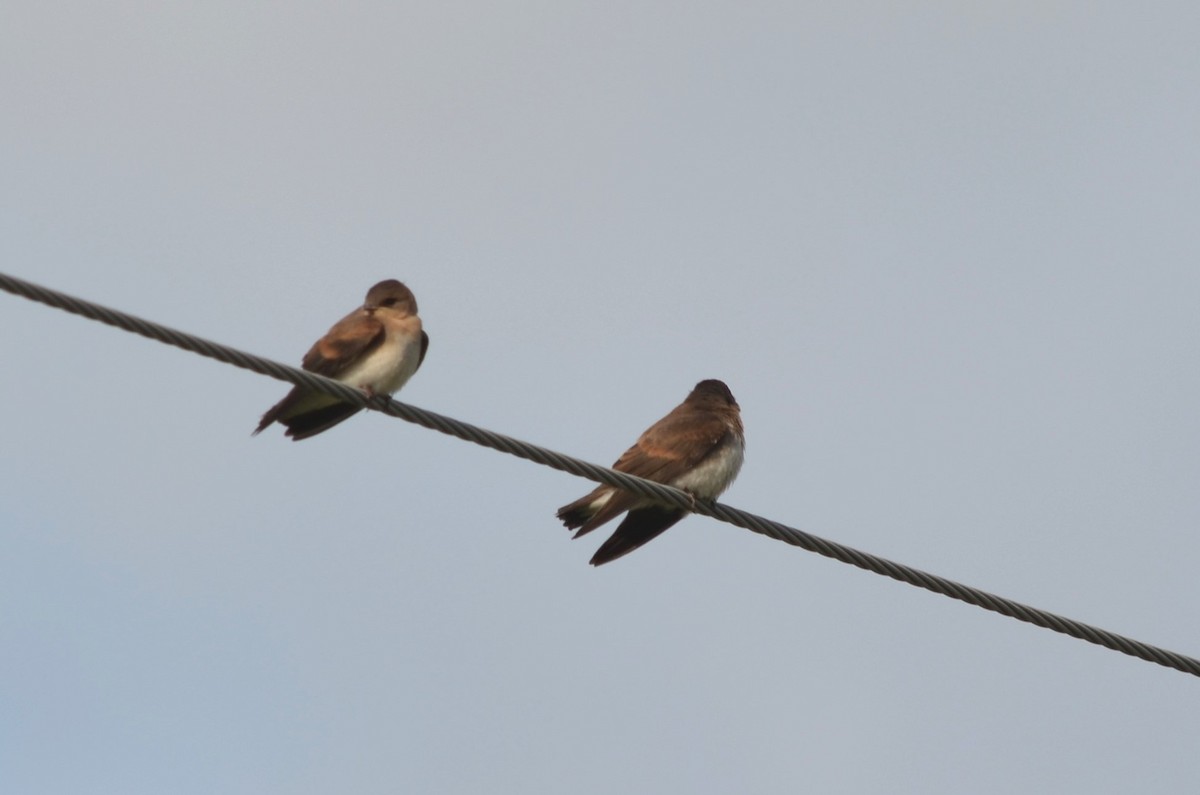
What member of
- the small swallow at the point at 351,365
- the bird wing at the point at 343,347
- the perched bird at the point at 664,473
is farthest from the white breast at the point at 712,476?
the bird wing at the point at 343,347

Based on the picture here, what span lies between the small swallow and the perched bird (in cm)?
121

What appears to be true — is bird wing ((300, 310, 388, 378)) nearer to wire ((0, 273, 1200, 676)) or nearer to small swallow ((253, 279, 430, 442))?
small swallow ((253, 279, 430, 442))

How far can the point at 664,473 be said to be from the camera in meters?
11.3

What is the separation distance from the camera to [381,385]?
1055cm

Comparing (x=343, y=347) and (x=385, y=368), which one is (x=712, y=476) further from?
(x=343, y=347)

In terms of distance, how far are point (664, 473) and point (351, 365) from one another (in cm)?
192

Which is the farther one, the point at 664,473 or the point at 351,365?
the point at 664,473

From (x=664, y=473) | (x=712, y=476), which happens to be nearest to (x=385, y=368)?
(x=664, y=473)

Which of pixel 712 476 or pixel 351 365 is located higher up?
pixel 712 476

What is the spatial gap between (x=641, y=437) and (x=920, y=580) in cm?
367

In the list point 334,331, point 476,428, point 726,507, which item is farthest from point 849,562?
point 334,331

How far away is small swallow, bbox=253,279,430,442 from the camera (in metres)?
10.5

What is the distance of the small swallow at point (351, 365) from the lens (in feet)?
34.4

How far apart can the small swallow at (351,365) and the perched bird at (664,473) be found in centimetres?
121
